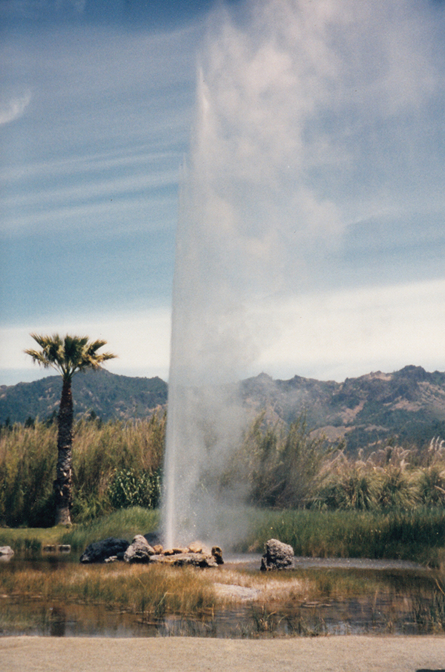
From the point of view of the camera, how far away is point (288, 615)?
8445 millimetres

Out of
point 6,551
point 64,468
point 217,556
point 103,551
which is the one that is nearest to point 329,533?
point 217,556

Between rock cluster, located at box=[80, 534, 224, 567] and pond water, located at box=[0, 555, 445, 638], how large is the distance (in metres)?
2.32

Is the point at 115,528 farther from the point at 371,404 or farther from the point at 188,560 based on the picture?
the point at 371,404

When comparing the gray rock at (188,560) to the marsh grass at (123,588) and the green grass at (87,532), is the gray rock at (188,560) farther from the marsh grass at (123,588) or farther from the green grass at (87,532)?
the green grass at (87,532)

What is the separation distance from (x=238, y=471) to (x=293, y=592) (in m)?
11.9

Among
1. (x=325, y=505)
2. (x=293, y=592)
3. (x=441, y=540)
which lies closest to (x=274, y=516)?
(x=325, y=505)

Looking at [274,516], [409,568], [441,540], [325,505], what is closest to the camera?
[409,568]

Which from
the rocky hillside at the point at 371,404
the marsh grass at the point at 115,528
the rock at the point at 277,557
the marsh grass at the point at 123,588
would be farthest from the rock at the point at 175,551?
the rocky hillside at the point at 371,404

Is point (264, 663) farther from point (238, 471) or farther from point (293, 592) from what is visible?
point (238, 471)

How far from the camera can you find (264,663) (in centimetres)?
593

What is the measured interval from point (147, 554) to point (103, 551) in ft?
4.17

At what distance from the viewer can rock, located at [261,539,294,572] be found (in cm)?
1268

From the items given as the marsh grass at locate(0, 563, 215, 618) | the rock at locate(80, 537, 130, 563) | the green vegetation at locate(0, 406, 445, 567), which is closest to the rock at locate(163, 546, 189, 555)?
the rock at locate(80, 537, 130, 563)

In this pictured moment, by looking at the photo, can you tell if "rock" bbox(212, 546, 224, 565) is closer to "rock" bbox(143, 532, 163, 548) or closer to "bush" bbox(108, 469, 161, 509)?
"rock" bbox(143, 532, 163, 548)
